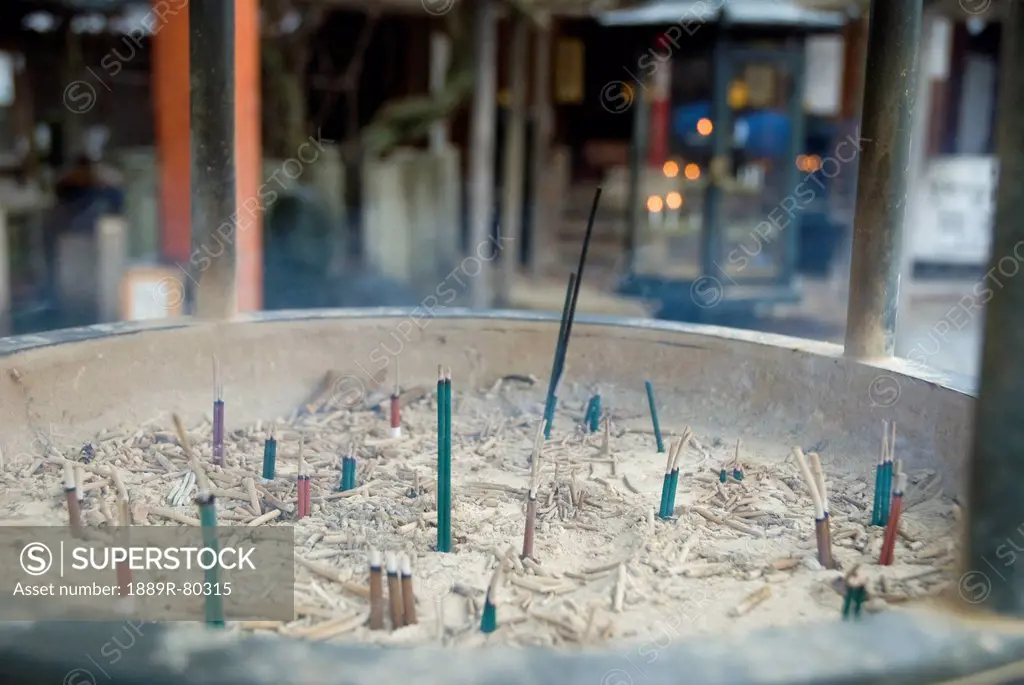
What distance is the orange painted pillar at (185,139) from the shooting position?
297 inches

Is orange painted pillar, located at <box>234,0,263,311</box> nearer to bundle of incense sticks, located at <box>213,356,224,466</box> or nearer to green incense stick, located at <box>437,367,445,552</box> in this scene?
bundle of incense sticks, located at <box>213,356,224,466</box>

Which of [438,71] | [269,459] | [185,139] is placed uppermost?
[438,71]

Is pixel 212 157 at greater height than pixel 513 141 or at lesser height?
lesser

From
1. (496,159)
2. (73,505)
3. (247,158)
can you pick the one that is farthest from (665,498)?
(496,159)

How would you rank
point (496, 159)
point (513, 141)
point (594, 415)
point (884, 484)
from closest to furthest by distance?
1. point (884, 484)
2. point (594, 415)
3. point (513, 141)
4. point (496, 159)

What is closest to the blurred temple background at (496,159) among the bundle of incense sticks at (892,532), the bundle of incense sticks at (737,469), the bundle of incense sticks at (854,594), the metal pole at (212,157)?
the metal pole at (212,157)

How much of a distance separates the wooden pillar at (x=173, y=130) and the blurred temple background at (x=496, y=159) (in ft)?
0.06

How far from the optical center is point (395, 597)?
2533 mm

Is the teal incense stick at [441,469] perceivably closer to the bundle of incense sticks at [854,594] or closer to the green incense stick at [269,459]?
the green incense stick at [269,459]

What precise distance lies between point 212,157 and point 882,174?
8.45ft

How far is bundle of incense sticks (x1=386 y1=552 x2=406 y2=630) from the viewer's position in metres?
2.51

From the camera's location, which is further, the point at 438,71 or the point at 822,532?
the point at 438,71


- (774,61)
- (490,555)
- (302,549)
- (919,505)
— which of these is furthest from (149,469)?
(774,61)

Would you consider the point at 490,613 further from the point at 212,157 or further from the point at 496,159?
the point at 496,159
